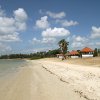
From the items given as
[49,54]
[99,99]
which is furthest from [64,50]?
[99,99]

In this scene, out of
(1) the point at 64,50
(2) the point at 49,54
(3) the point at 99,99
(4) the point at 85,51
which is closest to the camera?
(3) the point at 99,99

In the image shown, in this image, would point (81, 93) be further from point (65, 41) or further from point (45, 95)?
point (65, 41)

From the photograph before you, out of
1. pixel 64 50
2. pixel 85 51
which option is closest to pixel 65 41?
pixel 64 50

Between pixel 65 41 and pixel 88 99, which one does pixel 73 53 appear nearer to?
pixel 65 41

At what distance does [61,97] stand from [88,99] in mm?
1508

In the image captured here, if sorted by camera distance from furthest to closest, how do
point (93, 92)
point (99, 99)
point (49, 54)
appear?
1. point (49, 54)
2. point (93, 92)
3. point (99, 99)

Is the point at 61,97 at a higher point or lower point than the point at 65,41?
lower

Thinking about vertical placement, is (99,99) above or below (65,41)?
below

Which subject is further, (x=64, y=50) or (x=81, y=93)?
(x=64, y=50)

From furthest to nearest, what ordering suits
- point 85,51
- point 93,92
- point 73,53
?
point 73,53, point 85,51, point 93,92

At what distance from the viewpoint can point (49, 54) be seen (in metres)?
177

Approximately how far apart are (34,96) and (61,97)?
59.8 inches

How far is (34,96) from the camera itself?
12.0m

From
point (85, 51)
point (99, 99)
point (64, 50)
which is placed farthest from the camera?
point (64, 50)
